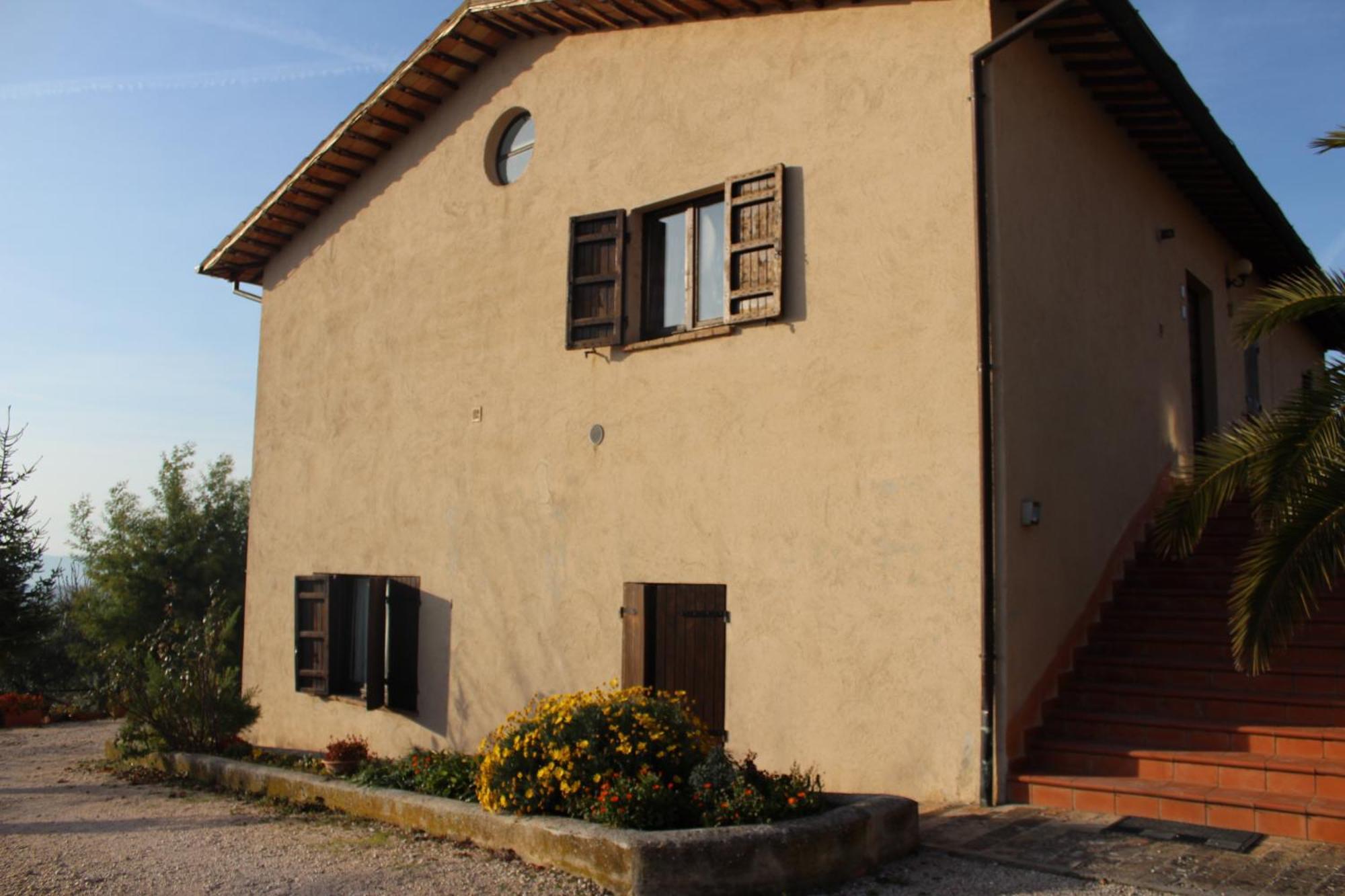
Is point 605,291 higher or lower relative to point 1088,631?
higher

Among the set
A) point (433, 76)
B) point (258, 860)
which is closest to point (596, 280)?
point (433, 76)

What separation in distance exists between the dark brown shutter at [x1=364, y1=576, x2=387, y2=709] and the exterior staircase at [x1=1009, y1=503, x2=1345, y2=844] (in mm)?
6069

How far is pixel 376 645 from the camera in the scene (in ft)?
34.9

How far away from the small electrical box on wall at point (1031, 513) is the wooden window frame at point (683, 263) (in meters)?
2.59

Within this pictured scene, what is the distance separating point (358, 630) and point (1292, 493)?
28.1 feet

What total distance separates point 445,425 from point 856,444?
14.8ft

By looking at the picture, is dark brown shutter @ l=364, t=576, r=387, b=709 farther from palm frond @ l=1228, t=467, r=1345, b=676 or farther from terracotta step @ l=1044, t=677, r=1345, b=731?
palm frond @ l=1228, t=467, r=1345, b=676

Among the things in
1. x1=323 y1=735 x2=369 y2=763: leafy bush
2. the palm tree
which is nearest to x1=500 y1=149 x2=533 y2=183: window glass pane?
x1=323 y1=735 x2=369 y2=763: leafy bush

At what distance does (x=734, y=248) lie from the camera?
27.3 ft

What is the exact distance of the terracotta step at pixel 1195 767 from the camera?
20.3 feet

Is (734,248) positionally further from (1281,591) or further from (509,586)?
(1281,591)

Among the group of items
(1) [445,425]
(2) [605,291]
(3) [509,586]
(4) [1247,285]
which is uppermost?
(4) [1247,285]

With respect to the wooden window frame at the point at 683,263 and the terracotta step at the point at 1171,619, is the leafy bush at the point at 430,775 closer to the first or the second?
the wooden window frame at the point at 683,263

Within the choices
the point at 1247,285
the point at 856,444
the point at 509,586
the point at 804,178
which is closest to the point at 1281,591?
the point at 856,444
